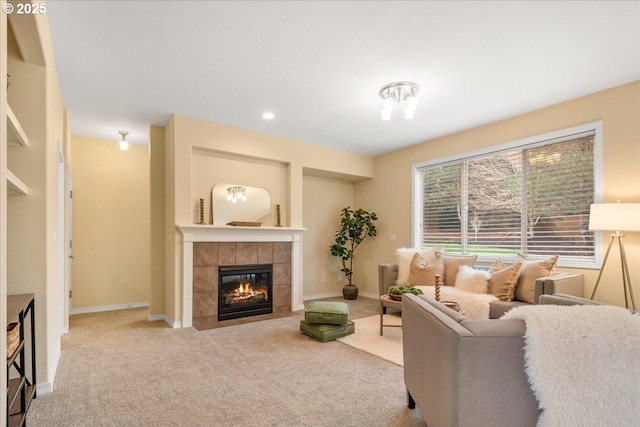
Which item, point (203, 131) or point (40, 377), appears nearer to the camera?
point (40, 377)

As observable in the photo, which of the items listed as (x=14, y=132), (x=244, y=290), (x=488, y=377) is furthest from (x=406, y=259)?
(x=14, y=132)

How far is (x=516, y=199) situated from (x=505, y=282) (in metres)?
1.25

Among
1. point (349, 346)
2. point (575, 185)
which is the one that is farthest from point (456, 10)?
point (349, 346)

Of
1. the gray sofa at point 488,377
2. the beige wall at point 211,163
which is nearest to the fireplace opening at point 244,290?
the beige wall at point 211,163

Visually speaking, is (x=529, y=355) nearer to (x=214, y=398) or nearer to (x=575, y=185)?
(x=214, y=398)

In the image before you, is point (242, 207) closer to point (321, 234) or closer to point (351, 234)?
point (321, 234)

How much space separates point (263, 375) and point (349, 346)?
1.00m

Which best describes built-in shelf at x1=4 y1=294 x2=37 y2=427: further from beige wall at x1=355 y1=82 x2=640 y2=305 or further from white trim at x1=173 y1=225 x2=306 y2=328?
beige wall at x1=355 y1=82 x2=640 y2=305

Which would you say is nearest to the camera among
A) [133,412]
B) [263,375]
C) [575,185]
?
[133,412]

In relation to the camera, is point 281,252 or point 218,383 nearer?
point 218,383

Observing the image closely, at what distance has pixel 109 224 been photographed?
4.98 m

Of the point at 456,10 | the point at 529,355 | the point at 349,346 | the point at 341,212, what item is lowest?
the point at 349,346

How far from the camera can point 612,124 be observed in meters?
3.36

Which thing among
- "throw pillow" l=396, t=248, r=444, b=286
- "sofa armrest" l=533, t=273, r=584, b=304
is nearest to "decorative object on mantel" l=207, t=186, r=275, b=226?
"throw pillow" l=396, t=248, r=444, b=286
